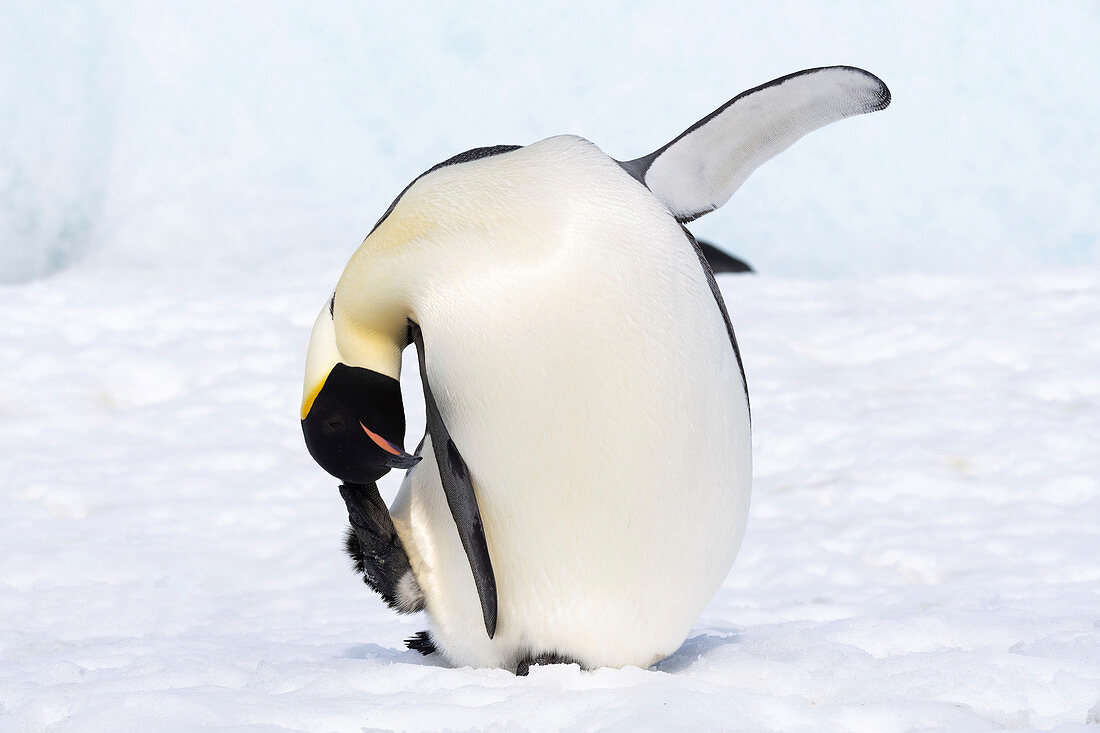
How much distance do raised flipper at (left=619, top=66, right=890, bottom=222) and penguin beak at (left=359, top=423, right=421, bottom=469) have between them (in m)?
0.46

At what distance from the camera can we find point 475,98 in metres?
7.86

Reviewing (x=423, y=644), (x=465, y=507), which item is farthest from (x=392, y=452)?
(x=423, y=644)

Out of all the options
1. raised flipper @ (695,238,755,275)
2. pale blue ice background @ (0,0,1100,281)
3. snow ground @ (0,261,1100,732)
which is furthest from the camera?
pale blue ice background @ (0,0,1100,281)

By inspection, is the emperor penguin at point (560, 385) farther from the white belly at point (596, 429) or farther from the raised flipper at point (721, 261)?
the raised flipper at point (721, 261)

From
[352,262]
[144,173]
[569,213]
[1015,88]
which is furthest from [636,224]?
[1015,88]

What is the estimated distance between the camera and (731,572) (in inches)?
97.9

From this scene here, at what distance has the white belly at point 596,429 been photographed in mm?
1136

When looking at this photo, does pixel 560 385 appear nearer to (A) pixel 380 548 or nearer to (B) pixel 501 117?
(A) pixel 380 548

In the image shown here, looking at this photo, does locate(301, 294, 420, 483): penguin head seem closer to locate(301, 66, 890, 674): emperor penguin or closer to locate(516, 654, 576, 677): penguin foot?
locate(301, 66, 890, 674): emperor penguin

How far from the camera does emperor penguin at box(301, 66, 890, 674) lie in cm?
114

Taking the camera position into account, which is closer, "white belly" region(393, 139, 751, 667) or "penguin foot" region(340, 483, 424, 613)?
"white belly" region(393, 139, 751, 667)

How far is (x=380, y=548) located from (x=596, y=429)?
38cm

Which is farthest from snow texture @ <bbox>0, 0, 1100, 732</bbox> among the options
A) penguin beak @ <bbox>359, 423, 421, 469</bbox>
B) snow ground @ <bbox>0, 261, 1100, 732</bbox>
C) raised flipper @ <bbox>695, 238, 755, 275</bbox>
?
raised flipper @ <bbox>695, 238, 755, 275</bbox>

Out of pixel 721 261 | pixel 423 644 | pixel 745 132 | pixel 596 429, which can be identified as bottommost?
pixel 721 261
